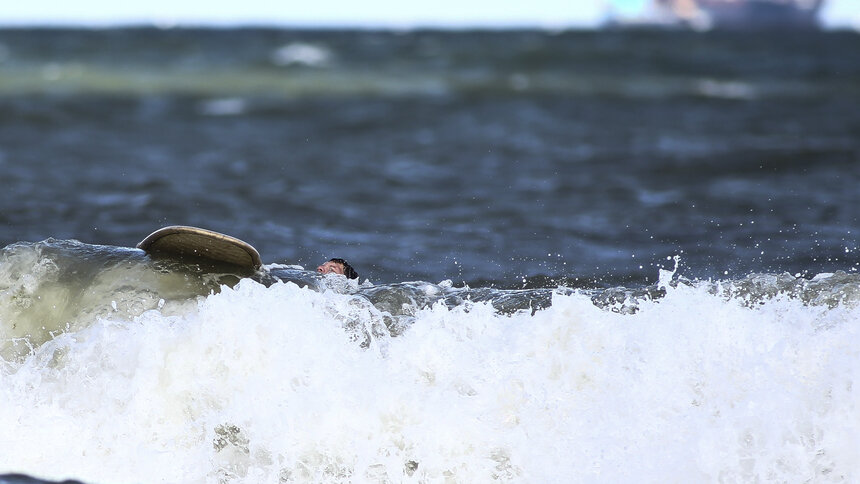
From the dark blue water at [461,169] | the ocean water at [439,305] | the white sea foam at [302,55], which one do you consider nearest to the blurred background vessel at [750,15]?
the white sea foam at [302,55]

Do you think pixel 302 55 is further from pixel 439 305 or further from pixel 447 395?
pixel 447 395

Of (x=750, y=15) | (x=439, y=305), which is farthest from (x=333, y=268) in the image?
(x=750, y=15)

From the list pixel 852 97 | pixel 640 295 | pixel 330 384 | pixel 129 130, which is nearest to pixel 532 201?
pixel 640 295

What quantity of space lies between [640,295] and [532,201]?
13.7ft

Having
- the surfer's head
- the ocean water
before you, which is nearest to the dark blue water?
the ocean water

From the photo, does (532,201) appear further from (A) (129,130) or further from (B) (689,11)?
(B) (689,11)

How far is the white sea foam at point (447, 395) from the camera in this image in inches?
145

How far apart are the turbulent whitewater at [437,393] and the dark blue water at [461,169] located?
2.01 m

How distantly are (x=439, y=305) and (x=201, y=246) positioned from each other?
1.06 meters

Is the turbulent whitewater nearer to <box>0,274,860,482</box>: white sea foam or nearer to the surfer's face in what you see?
<box>0,274,860,482</box>: white sea foam

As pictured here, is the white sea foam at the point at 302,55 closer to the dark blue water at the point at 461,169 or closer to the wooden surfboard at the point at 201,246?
the dark blue water at the point at 461,169

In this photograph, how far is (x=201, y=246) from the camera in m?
4.56

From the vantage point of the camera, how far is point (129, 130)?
1400 centimetres

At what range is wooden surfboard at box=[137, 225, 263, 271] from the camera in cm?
452
